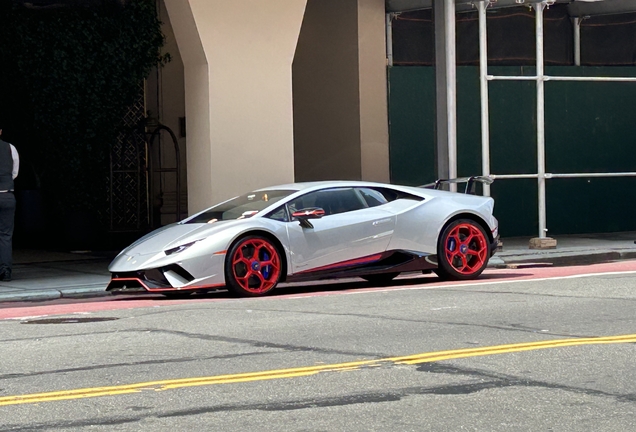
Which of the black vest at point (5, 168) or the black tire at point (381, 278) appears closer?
the black tire at point (381, 278)

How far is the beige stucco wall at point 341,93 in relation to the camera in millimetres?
20094

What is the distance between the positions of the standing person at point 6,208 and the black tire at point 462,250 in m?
5.49

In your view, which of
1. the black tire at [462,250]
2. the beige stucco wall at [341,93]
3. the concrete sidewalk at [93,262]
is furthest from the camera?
the beige stucco wall at [341,93]

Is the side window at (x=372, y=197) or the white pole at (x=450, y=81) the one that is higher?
the white pole at (x=450, y=81)

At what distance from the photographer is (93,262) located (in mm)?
17250

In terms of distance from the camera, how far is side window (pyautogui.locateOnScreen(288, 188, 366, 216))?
12891 mm

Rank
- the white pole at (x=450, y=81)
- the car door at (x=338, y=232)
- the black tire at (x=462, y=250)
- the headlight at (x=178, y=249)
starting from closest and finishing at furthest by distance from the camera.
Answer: the headlight at (x=178, y=249)
the car door at (x=338, y=232)
the black tire at (x=462, y=250)
the white pole at (x=450, y=81)

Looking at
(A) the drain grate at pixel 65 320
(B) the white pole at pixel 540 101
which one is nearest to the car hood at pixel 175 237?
(A) the drain grate at pixel 65 320

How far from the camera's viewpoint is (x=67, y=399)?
663 cm

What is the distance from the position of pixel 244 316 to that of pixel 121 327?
114 centimetres

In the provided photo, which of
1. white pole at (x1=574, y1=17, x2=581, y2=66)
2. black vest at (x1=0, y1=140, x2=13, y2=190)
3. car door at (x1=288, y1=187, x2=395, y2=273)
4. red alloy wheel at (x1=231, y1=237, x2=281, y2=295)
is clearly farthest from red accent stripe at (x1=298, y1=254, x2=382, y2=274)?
white pole at (x1=574, y1=17, x2=581, y2=66)

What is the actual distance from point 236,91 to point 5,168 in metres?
3.60

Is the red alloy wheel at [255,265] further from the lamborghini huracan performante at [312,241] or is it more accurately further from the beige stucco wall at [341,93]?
the beige stucco wall at [341,93]

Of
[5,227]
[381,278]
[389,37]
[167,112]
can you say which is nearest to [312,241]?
[381,278]
